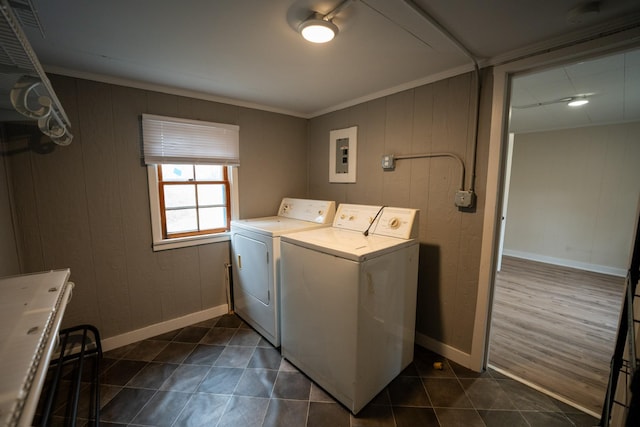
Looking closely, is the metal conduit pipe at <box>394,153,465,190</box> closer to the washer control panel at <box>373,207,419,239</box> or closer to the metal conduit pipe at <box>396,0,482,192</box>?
the metal conduit pipe at <box>396,0,482,192</box>

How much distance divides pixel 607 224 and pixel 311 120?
4877 millimetres

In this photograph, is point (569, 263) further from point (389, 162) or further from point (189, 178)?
point (189, 178)

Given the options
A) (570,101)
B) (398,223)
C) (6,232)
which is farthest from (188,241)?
(570,101)

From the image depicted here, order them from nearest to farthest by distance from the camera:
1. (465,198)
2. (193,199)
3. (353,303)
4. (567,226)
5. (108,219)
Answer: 1. (353,303)
2. (465,198)
3. (108,219)
4. (193,199)
5. (567,226)

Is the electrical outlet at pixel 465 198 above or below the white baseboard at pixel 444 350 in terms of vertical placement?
above

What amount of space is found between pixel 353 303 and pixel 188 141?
2.08 m

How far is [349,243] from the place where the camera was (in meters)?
1.74

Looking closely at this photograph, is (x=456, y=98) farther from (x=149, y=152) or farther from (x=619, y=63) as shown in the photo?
(x=149, y=152)

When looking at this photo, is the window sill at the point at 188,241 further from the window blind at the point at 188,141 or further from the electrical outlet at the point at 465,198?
the electrical outlet at the point at 465,198

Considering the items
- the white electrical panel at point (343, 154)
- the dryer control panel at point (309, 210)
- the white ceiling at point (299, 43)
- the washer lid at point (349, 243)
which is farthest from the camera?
the white electrical panel at point (343, 154)

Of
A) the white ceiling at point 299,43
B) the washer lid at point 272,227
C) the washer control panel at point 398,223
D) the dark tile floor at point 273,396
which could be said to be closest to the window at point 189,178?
the washer lid at point 272,227

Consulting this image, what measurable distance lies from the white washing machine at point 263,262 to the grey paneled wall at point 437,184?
69cm

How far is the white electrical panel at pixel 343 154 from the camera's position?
8.90 ft

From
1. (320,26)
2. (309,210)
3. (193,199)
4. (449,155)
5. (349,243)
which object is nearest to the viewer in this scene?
(320,26)
